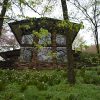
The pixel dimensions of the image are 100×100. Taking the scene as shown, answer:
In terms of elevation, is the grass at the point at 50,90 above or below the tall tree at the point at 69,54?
below

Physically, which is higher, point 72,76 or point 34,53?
point 34,53

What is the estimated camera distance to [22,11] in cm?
1112

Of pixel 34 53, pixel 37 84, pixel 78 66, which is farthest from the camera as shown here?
pixel 34 53

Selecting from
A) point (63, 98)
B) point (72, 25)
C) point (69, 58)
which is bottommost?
point (63, 98)

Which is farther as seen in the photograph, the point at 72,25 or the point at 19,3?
the point at 72,25

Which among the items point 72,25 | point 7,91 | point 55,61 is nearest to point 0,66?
point 55,61

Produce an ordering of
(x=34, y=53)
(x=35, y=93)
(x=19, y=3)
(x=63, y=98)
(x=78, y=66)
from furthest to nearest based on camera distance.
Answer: (x=34, y=53), (x=78, y=66), (x=35, y=93), (x=63, y=98), (x=19, y=3)

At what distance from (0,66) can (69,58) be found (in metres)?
10.3

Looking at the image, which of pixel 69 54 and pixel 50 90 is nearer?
pixel 50 90

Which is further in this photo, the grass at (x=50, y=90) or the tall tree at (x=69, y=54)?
the tall tree at (x=69, y=54)

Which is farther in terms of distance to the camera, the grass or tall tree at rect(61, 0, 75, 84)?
tall tree at rect(61, 0, 75, 84)

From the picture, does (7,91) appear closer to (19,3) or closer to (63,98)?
(63,98)

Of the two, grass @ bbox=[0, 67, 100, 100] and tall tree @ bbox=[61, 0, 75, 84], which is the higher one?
tall tree @ bbox=[61, 0, 75, 84]

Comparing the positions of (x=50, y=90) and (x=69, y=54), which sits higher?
(x=69, y=54)
